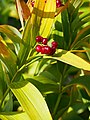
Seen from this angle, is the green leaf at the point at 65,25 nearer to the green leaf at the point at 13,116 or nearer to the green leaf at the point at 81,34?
the green leaf at the point at 81,34

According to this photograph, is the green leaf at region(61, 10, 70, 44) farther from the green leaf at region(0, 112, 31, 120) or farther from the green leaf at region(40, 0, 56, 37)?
the green leaf at region(0, 112, 31, 120)

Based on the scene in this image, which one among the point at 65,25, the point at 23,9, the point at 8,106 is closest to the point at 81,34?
the point at 65,25

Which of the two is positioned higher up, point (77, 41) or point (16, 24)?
point (77, 41)

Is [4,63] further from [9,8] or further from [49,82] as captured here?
[9,8]

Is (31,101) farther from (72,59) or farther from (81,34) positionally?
(81,34)

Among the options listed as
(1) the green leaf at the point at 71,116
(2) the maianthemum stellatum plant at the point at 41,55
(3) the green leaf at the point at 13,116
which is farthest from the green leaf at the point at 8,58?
(1) the green leaf at the point at 71,116

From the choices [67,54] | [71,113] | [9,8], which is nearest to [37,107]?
[67,54]
